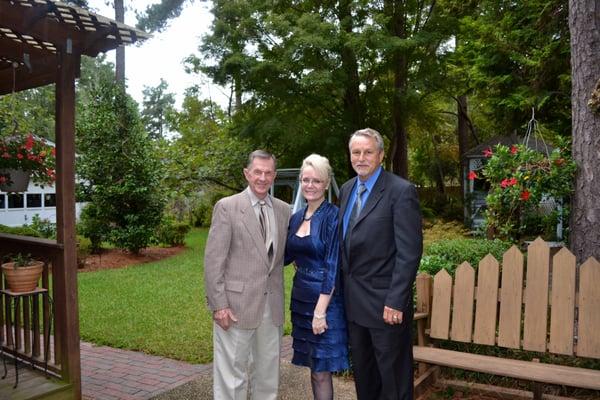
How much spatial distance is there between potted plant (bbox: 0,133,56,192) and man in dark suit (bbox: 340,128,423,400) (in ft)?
11.8

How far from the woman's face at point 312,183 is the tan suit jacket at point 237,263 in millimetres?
387

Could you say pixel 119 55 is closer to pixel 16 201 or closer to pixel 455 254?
pixel 16 201

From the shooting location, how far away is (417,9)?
58.5ft

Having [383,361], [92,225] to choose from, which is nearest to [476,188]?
[92,225]

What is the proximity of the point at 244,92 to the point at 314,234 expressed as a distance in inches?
575

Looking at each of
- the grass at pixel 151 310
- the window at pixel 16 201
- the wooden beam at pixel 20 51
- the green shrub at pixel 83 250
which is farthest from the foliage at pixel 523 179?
the window at pixel 16 201

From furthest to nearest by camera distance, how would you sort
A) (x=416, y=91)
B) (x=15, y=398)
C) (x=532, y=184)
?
(x=416, y=91) < (x=532, y=184) < (x=15, y=398)

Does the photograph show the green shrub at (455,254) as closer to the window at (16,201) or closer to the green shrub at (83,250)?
the green shrub at (83,250)

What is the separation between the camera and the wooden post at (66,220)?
3750 mm

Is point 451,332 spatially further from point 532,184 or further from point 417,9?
point 417,9

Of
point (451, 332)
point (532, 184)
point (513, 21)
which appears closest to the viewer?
point (451, 332)

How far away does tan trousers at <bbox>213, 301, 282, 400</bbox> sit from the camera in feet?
10.8

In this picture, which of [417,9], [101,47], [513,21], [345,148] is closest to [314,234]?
[101,47]

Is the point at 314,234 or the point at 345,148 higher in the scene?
the point at 345,148
